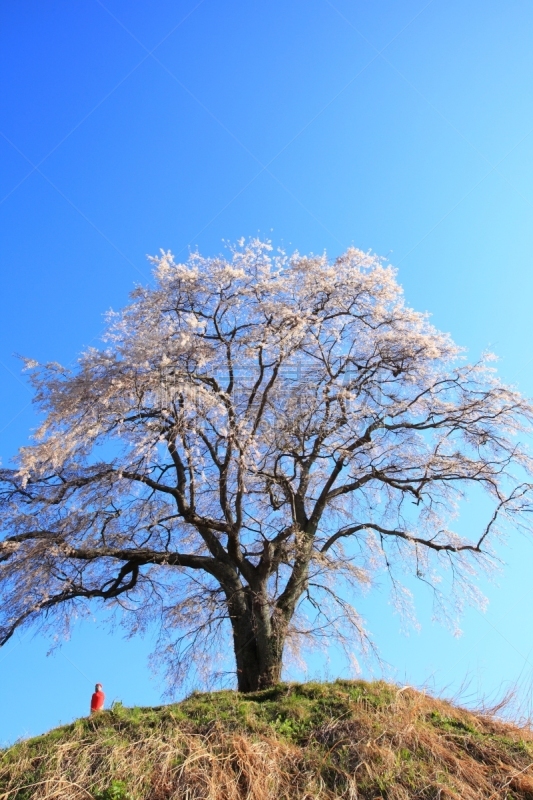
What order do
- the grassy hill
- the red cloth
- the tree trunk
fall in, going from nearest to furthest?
the grassy hill, the red cloth, the tree trunk

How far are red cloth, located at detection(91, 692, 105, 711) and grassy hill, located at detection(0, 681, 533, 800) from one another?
1.87m

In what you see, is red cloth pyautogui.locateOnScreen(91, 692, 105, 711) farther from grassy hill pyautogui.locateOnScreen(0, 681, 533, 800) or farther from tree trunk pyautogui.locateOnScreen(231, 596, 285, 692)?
tree trunk pyautogui.locateOnScreen(231, 596, 285, 692)

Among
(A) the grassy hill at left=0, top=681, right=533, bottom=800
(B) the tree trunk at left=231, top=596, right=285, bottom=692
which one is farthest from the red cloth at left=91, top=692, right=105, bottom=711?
(B) the tree trunk at left=231, top=596, right=285, bottom=692

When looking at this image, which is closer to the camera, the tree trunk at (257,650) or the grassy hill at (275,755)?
the grassy hill at (275,755)

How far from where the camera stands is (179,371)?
9219 mm

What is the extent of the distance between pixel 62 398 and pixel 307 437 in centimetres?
401

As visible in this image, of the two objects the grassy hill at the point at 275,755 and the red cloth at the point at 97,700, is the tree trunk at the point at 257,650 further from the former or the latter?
the red cloth at the point at 97,700

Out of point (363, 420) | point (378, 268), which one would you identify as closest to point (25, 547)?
point (363, 420)

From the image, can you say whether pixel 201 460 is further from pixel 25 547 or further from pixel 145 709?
pixel 145 709

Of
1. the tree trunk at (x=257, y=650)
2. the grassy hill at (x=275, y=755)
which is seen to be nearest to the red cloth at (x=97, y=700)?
the grassy hill at (x=275, y=755)

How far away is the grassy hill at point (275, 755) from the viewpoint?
5.50 metres

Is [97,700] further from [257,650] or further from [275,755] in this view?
[275,755]

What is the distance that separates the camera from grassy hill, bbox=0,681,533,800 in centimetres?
550

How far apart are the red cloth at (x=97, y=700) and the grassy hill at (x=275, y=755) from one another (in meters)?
1.87
